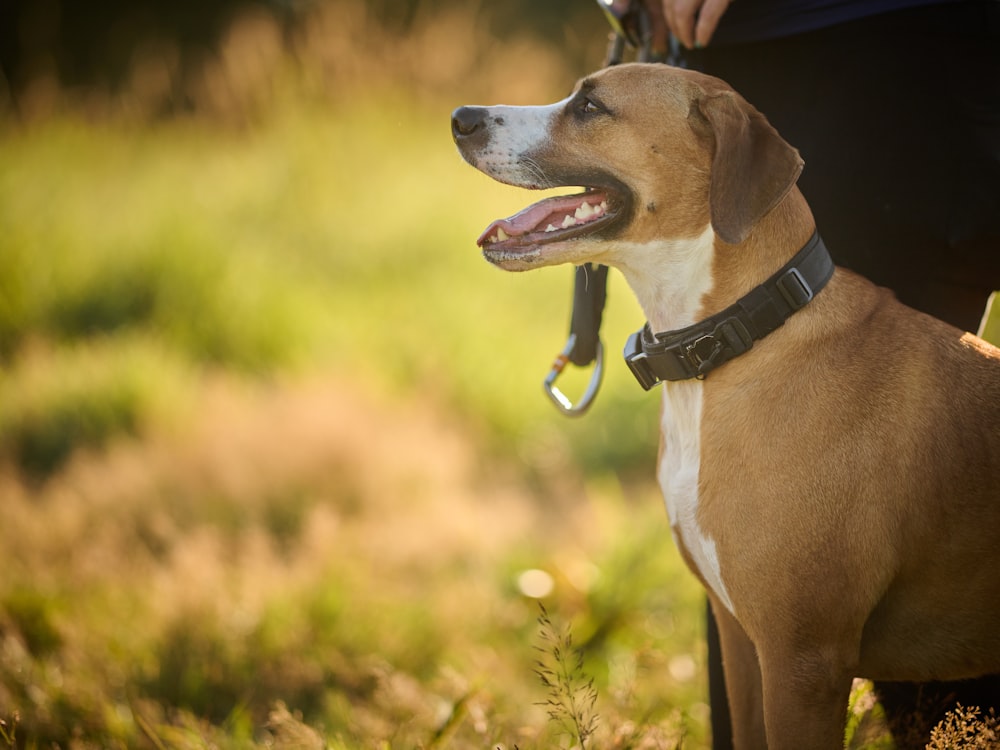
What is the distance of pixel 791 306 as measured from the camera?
7.43 ft

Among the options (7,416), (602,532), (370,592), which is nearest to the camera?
(370,592)

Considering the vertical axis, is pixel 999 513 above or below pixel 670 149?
below

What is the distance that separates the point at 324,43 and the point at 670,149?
19.4 ft

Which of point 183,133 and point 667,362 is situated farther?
point 183,133

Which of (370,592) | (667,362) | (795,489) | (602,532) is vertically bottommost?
(602,532)

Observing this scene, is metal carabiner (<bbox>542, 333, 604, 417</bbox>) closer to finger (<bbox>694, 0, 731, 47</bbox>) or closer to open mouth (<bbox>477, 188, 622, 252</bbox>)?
open mouth (<bbox>477, 188, 622, 252</bbox>)

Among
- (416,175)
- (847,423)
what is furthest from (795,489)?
(416,175)

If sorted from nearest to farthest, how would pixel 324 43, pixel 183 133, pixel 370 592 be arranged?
pixel 370 592, pixel 324 43, pixel 183 133

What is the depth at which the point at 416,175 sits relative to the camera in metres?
7.95

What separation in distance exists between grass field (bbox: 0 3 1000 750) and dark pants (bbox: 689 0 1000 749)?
136cm

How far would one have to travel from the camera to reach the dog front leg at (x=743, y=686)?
2549mm

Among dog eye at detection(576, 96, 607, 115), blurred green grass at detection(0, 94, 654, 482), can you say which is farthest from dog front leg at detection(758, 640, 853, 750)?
blurred green grass at detection(0, 94, 654, 482)

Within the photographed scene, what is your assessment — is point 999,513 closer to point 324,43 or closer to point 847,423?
point 847,423

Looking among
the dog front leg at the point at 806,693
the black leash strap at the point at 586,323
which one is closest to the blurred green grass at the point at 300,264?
the black leash strap at the point at 586,323
